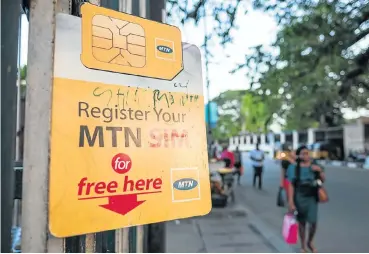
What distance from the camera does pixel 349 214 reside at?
7203 millimetres

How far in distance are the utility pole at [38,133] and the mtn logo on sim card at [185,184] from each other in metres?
0.41

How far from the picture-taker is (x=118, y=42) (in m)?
1.26

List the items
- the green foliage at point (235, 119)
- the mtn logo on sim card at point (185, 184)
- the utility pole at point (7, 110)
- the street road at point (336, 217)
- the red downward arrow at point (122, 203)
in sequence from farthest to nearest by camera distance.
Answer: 1. the green foliage at point (235, 119)
2. the street road at point (336, 217)
3. the mtn logo on sim card at point (185, 184)
4. the red downward arrow at point (122, 203)
5. the utility pole at point (7, 110)

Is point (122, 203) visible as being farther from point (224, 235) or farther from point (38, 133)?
point (224, 235)

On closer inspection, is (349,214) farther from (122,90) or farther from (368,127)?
(368,127)

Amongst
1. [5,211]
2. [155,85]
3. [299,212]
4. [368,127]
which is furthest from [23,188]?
[368,127]

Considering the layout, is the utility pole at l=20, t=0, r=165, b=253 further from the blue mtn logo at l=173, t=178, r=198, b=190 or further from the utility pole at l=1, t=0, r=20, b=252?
the blue mtn logo at l=173, t=178, r=198, b=190

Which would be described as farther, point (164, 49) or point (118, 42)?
point (164, 49)

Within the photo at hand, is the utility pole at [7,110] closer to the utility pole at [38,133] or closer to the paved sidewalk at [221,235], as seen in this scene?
the utility pole at [38,133]

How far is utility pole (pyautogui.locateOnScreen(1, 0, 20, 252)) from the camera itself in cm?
105

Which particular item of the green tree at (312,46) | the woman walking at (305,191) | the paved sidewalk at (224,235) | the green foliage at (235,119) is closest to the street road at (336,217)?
the paved sidewalk at (224,235)

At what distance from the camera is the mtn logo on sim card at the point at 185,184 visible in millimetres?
1336

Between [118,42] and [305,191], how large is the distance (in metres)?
4.11

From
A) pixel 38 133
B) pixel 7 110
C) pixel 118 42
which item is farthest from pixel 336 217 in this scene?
pixel 7 110
